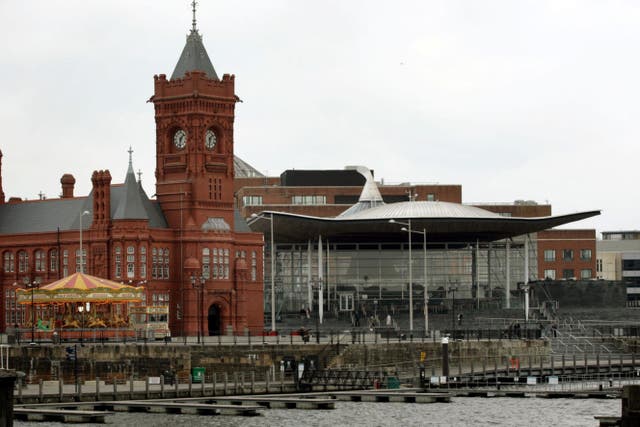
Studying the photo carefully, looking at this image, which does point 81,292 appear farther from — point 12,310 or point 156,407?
point 156,407

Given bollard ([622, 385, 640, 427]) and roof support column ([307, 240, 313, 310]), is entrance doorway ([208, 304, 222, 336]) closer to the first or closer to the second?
roof support column ([307, 240, 313, 310])

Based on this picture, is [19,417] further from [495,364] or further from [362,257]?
[362,257]

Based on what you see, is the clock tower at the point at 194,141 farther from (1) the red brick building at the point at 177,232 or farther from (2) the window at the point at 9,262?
(2) the window at the point at 9,262

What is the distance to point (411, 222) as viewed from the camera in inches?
6284

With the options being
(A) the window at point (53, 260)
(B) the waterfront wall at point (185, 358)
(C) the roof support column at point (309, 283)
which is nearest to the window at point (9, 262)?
(A) the window at point (53, 260)

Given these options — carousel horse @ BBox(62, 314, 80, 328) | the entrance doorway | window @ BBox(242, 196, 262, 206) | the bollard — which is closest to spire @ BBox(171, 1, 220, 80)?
the entrance doorway

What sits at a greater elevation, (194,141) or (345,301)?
(194,141)

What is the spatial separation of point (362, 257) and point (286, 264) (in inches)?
345

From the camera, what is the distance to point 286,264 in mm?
174250

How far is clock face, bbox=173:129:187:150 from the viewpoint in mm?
143500

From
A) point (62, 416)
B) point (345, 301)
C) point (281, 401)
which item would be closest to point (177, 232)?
point (345, 301)

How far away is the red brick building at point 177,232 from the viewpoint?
13850 centimetres

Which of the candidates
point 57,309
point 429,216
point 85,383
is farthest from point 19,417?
point 429,216

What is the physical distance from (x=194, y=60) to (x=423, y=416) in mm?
61367
